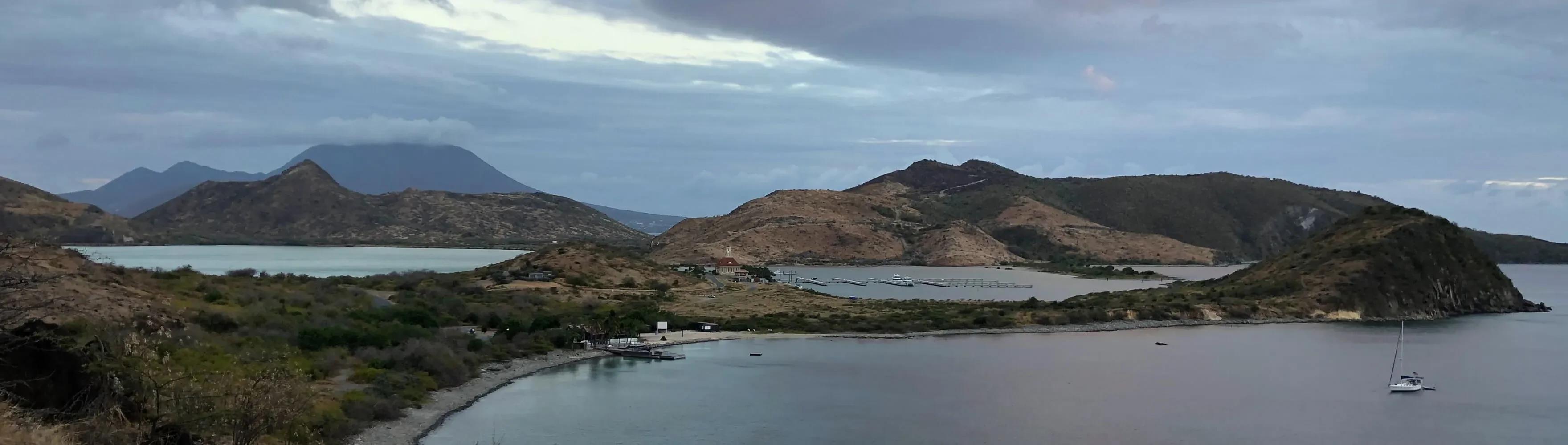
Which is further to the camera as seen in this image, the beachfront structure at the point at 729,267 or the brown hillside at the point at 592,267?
the beachfront structure at the point at 729,267

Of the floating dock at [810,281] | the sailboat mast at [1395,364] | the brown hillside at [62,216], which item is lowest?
the sailboat mast at [1395,364]

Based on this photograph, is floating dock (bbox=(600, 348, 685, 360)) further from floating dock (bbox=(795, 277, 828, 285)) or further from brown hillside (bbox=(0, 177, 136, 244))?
brown hillside (bbox=(0, 177, 136, 244))

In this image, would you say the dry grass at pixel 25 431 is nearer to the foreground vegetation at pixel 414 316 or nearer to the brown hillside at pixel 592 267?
the foreground vegetation at pixel 414 316

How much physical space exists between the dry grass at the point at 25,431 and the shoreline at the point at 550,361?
43.9 ft

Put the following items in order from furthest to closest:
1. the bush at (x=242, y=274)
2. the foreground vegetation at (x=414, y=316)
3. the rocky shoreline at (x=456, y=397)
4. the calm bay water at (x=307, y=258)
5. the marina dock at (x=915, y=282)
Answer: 1. the marina dock at (x=915, y=282)
2. the calm bay water at (x=307, y=258)
3. the bush at (x=242, y=274)
4. the rocky shoreline at (x=456, y=397)
5. the foreground vegetation at (x=414, y=316)

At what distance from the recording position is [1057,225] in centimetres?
16212

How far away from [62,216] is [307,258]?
3202 centimetres

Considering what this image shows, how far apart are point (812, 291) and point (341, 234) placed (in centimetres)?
14013

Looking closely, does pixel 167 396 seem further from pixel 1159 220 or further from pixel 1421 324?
pixel 1159 220

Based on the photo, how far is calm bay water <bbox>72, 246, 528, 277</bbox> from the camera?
9606 centimetres

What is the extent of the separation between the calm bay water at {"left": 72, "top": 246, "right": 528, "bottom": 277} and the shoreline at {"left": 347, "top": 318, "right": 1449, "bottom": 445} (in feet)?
117

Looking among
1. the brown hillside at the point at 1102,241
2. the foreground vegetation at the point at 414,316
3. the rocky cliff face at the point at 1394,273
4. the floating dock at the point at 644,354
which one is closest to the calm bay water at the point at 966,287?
the foreground vegetation at the point at 414,316

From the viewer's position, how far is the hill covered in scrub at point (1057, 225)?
147 metres

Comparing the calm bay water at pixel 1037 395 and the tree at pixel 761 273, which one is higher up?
the tree at pixel 761 273
